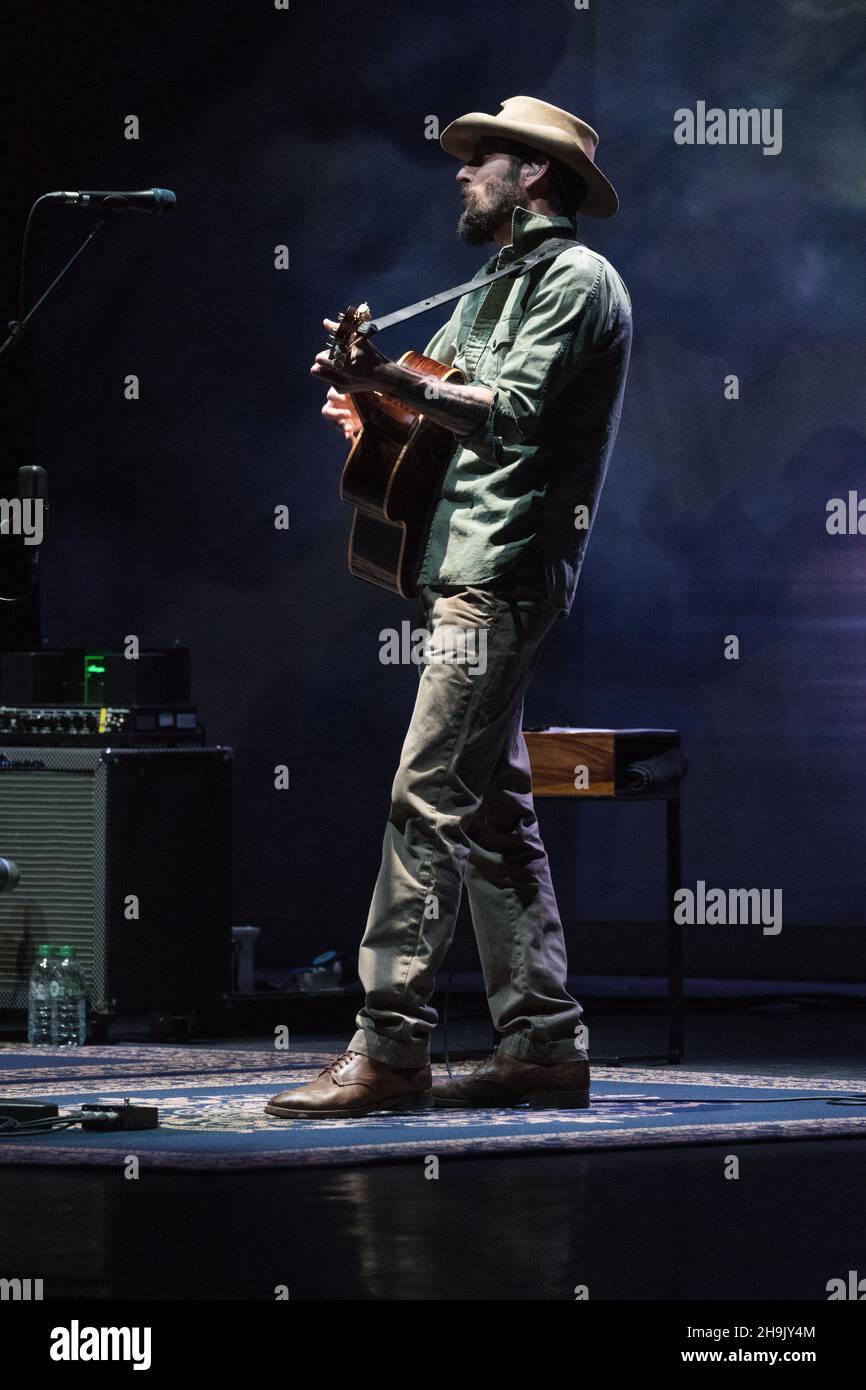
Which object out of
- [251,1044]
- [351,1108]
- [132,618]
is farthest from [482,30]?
[351,1108]

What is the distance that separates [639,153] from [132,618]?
8.59 feet

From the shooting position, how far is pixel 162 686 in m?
7.38

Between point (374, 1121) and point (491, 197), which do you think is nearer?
point (374, 1121)

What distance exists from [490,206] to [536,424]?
53cm

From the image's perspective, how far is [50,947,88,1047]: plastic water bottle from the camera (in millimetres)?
7000

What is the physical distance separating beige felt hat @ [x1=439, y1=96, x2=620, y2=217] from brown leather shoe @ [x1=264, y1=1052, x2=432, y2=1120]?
69.3 inches

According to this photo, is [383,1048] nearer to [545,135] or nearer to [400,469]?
[400,469]

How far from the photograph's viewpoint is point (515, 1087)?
16.2 ft

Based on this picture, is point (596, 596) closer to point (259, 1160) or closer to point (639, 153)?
point (639, 153)

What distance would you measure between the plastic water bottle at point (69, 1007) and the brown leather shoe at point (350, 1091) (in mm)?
2396

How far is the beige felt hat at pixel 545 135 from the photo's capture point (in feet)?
16.1
